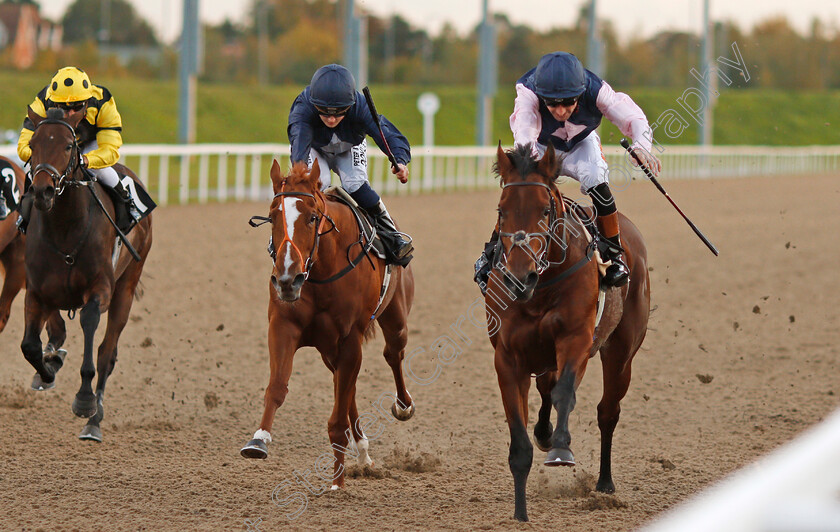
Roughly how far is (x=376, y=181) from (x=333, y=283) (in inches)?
708

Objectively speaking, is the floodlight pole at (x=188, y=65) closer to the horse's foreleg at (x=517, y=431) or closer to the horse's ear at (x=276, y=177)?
the horse's ear at (x=276, y=177)

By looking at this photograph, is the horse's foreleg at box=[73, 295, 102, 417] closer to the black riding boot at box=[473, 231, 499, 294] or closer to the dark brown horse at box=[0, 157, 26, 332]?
the dark brown horse at box=[0, 157, 26, 332]

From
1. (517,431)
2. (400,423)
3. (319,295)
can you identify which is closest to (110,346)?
(400,423)

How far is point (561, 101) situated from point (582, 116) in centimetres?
25

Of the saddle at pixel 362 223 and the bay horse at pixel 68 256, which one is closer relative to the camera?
the saddle at pixel 362 223

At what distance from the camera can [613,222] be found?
534 cm

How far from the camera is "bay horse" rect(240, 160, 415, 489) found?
4.79 metres

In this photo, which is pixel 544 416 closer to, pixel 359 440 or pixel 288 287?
pixel 359 440

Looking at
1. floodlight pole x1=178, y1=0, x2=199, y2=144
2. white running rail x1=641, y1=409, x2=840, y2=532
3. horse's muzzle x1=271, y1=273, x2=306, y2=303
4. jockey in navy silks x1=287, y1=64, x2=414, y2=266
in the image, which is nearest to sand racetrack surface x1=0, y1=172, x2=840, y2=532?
horse's muzzle x1=271, y1=273, x2=306, y2=303

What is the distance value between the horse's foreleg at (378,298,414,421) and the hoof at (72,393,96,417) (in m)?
1.59

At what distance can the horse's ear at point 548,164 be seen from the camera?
4.71 metres

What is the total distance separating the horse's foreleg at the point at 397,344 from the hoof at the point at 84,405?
1.59 metres

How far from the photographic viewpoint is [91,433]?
243 inches

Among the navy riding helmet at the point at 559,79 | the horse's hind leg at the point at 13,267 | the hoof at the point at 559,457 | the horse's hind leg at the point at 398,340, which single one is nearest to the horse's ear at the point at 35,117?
the horse's hind leg at the point at 13,267
